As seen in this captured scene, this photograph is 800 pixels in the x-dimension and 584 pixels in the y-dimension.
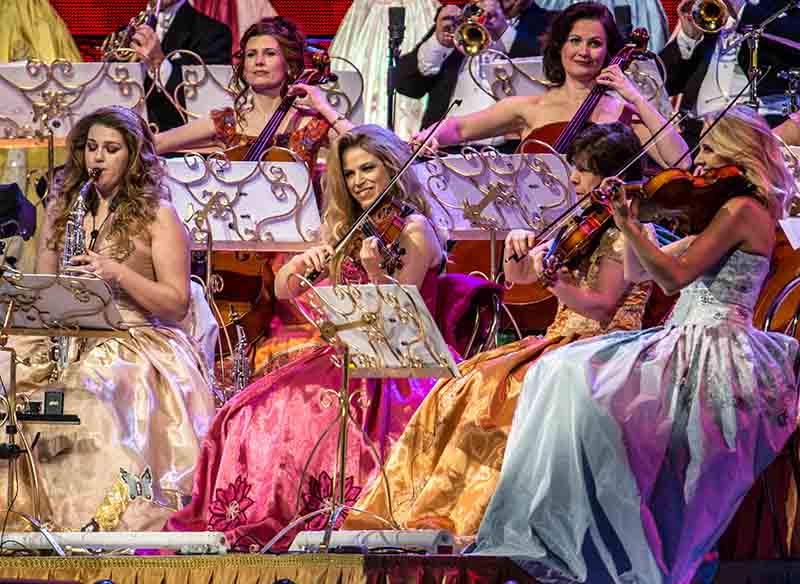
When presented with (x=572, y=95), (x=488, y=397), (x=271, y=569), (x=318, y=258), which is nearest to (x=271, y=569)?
(x=271, y=569)

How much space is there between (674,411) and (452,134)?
7.68 feet

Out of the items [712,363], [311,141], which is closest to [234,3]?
[311,141]

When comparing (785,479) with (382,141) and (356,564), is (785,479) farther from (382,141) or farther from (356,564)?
(382,141)

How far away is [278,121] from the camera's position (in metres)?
6.23

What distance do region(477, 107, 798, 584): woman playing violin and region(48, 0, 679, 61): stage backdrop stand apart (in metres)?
3.65

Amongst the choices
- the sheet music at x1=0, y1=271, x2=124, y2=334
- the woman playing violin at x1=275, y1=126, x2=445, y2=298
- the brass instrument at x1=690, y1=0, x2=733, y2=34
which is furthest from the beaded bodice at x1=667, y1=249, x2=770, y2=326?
the sheet music at x1=0, y1=271, x2=124, y2=334

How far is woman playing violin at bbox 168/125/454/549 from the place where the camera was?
4.82 metres

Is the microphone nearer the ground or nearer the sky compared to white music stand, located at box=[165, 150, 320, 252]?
nearer the sky

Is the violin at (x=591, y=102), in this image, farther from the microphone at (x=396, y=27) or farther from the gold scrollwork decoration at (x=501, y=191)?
the microphone at (x=396, y=27)

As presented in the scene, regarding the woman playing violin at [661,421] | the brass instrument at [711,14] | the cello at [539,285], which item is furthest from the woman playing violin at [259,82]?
the woman playing violin at [661,421]

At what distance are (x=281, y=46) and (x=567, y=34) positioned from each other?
1059 mm

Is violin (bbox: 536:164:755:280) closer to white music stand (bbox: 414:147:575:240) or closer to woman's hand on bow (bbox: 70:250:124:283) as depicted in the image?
white music stand (bbox: 414:147:575:240)

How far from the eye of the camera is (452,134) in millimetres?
6324

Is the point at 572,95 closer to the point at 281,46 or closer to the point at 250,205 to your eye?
the point at 281,46
